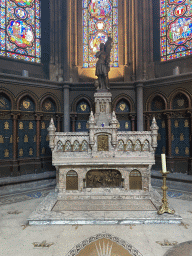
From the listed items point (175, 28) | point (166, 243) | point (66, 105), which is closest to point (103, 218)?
point (166, 243)

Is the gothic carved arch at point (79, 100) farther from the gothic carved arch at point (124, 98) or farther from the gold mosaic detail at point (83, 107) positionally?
the gothic carved arch at point (124, 98)

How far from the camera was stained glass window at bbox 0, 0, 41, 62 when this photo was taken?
40.9ft

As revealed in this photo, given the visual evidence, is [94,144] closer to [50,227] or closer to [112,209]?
[112,209]

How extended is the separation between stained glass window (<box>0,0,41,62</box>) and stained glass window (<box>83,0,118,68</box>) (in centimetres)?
339

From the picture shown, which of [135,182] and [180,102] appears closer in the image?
[135,182]

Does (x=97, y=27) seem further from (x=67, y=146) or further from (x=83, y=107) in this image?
(x=67, y=146)

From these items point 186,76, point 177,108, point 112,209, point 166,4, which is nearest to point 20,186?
point 112,209

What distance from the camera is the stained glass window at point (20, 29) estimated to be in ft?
40.9

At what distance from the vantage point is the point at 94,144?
8148 mm

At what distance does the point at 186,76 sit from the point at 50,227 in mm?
10651

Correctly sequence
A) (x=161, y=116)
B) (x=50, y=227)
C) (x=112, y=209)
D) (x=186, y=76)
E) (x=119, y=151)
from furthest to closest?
(x=161, y=116) < (x=186, y=76) < (x=119, y=151) < (x=112, y=209) < (x=50, y=227)

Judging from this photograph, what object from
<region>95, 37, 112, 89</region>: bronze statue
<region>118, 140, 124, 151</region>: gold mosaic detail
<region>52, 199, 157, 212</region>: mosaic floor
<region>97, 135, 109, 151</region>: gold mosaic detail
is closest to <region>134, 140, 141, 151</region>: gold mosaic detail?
<region>118, 140, 124, 151</region>: gold mosaic detail

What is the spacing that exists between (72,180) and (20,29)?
1089cm

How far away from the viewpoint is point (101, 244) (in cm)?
484
